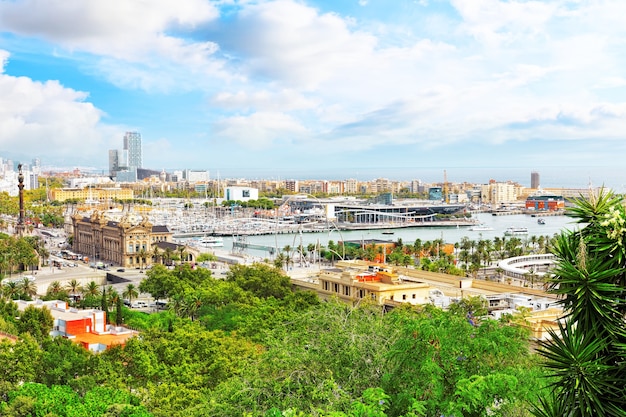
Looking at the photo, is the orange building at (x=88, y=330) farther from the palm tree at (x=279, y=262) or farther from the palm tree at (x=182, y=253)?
the palm tree at (x=182, y=253)

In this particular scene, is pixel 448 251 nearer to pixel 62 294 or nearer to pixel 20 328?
pixel 62 294

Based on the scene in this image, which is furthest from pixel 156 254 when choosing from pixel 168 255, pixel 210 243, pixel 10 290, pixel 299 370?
pixel 299 370

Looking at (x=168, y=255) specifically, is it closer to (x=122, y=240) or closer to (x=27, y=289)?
(x=122, y=240)

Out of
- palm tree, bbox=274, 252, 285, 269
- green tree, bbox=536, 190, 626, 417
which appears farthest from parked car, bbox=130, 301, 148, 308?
green tree, bbox=536, 190, 626, 417

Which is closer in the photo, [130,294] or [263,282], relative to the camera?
[263,282]

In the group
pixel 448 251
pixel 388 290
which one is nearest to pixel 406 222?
pixel 448 251

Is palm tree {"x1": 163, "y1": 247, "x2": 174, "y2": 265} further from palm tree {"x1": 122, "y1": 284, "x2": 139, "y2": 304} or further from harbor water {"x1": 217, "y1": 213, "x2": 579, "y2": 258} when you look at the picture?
harbor water {"x1": 217, "y1": 213, "x2": 579, "y2": 258}
